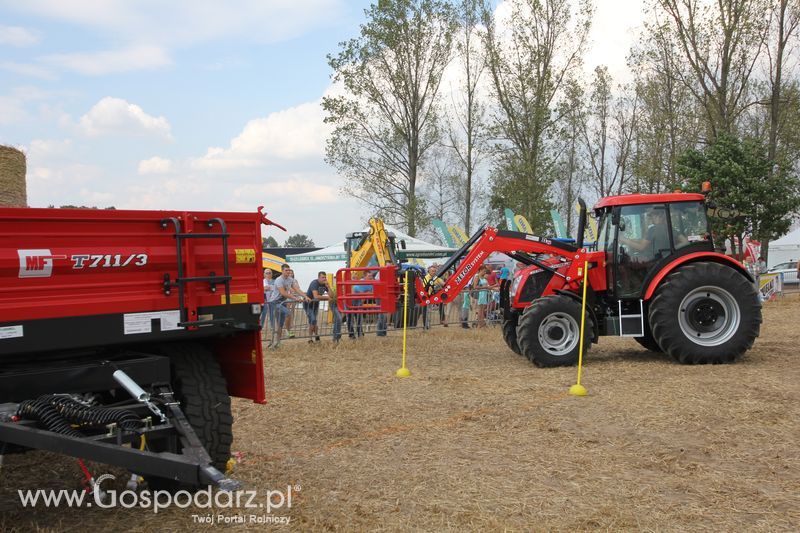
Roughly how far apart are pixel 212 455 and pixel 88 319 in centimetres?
129

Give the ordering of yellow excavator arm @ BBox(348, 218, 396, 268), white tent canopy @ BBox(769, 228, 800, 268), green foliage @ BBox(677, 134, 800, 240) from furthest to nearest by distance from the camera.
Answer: white tent canopy @ BBox(769, 228, 800, 268)
green foliage @ BBox(677, 134, 800, 240)
yellow excavator arm @ BBox(348, 218, 396, 268)

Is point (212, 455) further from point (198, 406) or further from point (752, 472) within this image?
point (752, 472)

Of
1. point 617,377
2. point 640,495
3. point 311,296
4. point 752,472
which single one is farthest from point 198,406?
point 311,296

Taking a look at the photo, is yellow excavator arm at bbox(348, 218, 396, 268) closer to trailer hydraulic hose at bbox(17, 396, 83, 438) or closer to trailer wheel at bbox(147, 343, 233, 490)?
trailer wheel at bbox(147, 343, 233, 490)

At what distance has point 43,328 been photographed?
379 centimetres

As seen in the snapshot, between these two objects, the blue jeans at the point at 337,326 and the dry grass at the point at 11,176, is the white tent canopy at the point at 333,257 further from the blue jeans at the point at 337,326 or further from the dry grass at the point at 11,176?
→ the dry grass at the point at 11,176

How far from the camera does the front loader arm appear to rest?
10188 mm

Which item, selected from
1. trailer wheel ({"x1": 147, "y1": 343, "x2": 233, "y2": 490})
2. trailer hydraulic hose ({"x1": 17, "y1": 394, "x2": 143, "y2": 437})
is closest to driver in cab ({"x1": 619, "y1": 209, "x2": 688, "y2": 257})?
trailer wheel ({"x1": 147, "y1": 343, "x2": 233, "y2": 490})

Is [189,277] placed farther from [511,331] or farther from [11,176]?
[511,331]

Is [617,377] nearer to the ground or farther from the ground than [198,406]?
nearer to the ground

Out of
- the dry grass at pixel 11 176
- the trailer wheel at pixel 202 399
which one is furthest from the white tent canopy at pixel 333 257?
the trailer wheel at pixel 202 399

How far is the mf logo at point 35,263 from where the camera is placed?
369cm

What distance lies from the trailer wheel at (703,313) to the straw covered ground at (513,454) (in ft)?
1.07

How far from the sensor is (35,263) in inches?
147
